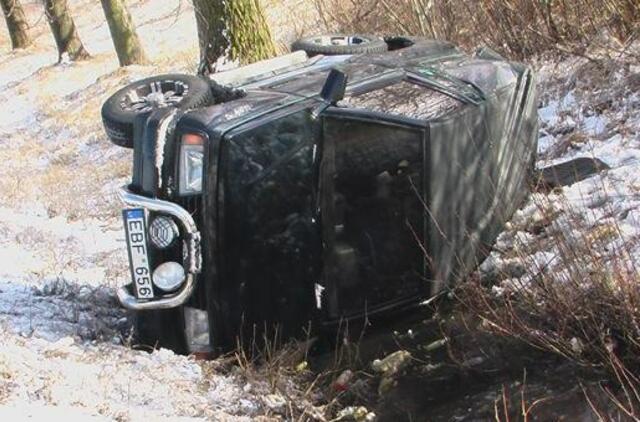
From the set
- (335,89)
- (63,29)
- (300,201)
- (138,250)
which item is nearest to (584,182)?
(335,89)

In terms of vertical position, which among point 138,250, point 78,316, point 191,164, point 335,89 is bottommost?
point 78,316

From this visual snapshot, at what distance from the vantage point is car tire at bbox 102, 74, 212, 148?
5320 millimetres

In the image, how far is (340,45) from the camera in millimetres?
6738

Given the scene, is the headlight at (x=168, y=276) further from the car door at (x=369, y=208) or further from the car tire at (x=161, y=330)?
the car door at (x=369, y=208)

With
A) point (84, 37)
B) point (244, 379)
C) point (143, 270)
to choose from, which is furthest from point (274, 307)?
point (84, 37)

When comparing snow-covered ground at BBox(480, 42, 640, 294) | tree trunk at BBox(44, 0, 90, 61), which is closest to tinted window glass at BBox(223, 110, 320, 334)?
snow-covered ground at BBox(480, 42, 640, 294)

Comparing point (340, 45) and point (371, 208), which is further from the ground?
point (340, 45)

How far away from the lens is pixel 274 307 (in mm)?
4832

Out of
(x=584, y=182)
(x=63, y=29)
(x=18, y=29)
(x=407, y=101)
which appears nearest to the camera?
(x=407, y=101)

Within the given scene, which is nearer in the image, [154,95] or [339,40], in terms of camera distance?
[154,95]

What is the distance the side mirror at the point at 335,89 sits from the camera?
4949 millimetres

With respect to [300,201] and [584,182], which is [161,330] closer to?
[300,201]

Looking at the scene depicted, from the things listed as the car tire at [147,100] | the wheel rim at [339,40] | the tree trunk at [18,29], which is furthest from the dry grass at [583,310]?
the tree trunk at [18,29]

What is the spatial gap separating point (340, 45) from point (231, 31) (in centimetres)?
382
